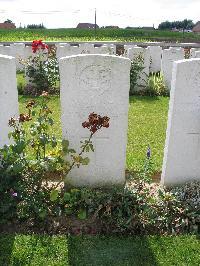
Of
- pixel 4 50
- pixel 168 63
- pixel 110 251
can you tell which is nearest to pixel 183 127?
pixel 110 251

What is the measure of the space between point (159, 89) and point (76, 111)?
21.4ft

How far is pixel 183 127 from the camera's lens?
448cm

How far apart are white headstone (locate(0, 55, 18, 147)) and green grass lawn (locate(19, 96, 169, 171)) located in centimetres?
202

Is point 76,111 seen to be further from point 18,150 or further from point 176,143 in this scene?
point 176,143

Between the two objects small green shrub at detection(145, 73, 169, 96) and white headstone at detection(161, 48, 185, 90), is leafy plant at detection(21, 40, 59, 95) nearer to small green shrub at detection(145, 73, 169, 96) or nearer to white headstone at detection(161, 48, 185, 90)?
small green shrub at detection(145, 73, 169, 96)

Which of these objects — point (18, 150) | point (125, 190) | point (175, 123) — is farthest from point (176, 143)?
point (18, 150)

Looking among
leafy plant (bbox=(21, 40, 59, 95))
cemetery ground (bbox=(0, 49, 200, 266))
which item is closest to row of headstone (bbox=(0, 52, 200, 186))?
cemetery ground (bbox=(0, 49, 200, 266))

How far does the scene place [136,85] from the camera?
10.6 metres

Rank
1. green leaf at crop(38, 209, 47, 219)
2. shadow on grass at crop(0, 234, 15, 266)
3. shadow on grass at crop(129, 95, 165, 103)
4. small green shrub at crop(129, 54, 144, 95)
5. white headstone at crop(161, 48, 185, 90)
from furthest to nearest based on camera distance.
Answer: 1. white headstone at crop(161, 48, 185, 90)
2. small green shrub at crop(129, 54, 144, 95)
3. shadow on grass at crop(129, 95, 165, 103)
4. green leaf at crop(38, 209, 47, 219)
5. shadow on grass at crop(0, 234, 15, 266)

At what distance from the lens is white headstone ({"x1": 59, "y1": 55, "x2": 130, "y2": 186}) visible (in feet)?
13.8

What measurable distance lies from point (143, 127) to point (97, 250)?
13.6 feet

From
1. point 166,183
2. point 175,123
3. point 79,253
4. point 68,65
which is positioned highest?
point 68,65

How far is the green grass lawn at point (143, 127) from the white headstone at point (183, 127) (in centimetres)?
79

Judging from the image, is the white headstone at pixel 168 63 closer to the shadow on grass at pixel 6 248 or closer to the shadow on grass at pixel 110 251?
the shadow on grass at pixel 110 251
